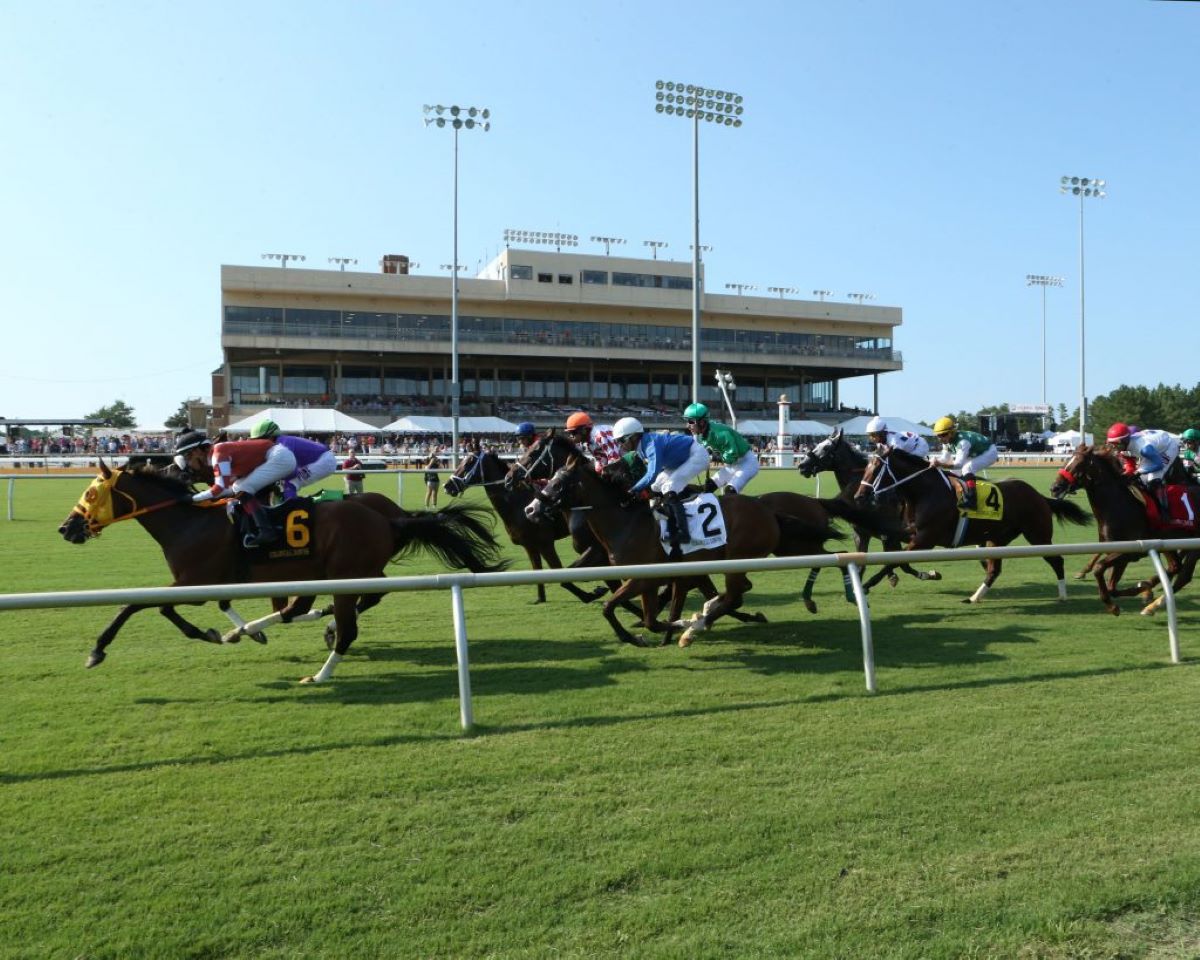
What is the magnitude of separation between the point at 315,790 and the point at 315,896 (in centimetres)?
86

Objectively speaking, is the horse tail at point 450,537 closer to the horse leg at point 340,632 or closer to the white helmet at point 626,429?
the horse leg at point 340,632

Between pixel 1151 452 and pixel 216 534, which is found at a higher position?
pixel 1151 452

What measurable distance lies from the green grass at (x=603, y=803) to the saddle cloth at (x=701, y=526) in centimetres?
80

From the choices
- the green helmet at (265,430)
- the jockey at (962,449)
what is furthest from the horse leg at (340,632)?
the jockey at (962,449)

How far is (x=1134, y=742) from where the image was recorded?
4.09 metres

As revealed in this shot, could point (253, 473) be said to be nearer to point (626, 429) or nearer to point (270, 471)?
point (270, 471)

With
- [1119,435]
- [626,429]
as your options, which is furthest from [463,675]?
[1119,435]

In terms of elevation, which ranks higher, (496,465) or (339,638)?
(496,465)

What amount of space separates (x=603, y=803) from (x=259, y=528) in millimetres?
3240

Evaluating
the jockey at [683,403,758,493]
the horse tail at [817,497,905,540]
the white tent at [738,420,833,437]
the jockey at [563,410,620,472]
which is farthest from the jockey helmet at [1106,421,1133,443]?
the white tent at [738,420,833,437]

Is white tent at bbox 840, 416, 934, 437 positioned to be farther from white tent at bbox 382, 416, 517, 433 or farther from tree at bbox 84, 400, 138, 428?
tree at bbox 84, 400, 138, 428

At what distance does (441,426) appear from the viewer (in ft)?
140

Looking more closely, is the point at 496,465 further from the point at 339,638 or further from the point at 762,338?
the point at 762,338

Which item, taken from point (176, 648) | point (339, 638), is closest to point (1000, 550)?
point (339, 638)
